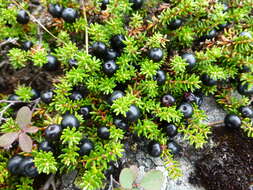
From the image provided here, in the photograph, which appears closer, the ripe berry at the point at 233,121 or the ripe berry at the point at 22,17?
the ripe berry at the point at 233,121

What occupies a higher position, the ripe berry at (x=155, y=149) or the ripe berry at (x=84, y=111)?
the ripe berry at (x=84, y=111)

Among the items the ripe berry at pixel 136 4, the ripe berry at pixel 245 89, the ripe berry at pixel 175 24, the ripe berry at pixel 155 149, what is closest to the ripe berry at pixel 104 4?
the ripe berry at pixel 136 4

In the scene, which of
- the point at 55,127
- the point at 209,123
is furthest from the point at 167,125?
the point at 55,127

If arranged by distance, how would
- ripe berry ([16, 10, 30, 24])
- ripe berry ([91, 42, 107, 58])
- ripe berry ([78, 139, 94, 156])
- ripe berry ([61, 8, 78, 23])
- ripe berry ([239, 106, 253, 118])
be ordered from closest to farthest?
ripe berry ([78, 139, 94, 156])
ripe berry ([91, 42, 107, 58])
ripe berry ([239, 106, 253, 118])
ripe berry ([61, 8, 78, 23])
ripe berry ([16, 10, 30, 24])

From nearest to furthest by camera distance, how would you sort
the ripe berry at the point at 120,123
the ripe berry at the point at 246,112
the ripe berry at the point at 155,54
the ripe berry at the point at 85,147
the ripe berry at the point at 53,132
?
1. the ripe berry at the point at 53,132
2. the ripe berry at the point at 85,147
3. the ripe berry at the point at 120,123
4. the ripe berry at the point at 155,54
5. the ripe berry at the point at 246,112

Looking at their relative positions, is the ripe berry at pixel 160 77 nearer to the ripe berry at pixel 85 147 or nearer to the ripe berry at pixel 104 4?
the ripe berry at pixel 85 147

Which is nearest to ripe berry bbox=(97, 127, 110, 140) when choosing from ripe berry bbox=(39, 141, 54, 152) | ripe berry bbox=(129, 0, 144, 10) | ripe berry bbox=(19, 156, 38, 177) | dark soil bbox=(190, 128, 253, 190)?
ripe berry bbox=(39, 141, 54, 152)

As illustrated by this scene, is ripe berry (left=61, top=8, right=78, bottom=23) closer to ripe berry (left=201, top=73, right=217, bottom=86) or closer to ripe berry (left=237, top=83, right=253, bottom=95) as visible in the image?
ripe berry (left=201, top=73, right=217, bottom=86)

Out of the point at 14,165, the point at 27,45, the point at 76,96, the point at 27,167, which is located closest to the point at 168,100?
the point at 76,96
